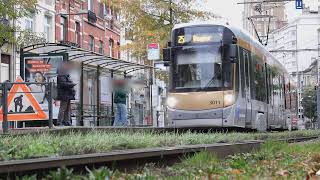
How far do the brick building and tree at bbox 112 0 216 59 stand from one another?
5.04 feet

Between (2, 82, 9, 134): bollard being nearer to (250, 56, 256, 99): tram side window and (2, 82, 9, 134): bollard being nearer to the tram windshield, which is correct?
the tram windshield

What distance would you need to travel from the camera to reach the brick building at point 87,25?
39656 mm

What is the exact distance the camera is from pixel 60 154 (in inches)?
253

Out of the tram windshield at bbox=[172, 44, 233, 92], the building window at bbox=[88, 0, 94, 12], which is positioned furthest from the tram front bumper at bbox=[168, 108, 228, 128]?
the building window at bbox=[88, 0, 94, 12]

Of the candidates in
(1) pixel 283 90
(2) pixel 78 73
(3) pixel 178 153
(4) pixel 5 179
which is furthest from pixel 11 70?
(4) pixel 5 179

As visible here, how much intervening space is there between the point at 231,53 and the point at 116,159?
439 inches

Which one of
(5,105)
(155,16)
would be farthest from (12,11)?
(155,16)

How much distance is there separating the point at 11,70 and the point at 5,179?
29.1 meters

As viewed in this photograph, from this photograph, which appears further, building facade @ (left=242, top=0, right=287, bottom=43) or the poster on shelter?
building facade @ (left=242, top=0, right=287, bottom=43)

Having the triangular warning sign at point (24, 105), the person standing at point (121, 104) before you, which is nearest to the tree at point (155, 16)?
the person standing at point (121, 104)

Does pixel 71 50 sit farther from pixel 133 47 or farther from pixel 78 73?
pixel 133 47

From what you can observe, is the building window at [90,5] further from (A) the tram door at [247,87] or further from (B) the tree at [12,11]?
(A) the tram door at [247,87]

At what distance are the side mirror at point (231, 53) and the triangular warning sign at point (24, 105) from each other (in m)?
5.57

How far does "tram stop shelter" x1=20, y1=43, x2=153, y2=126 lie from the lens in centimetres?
2048
